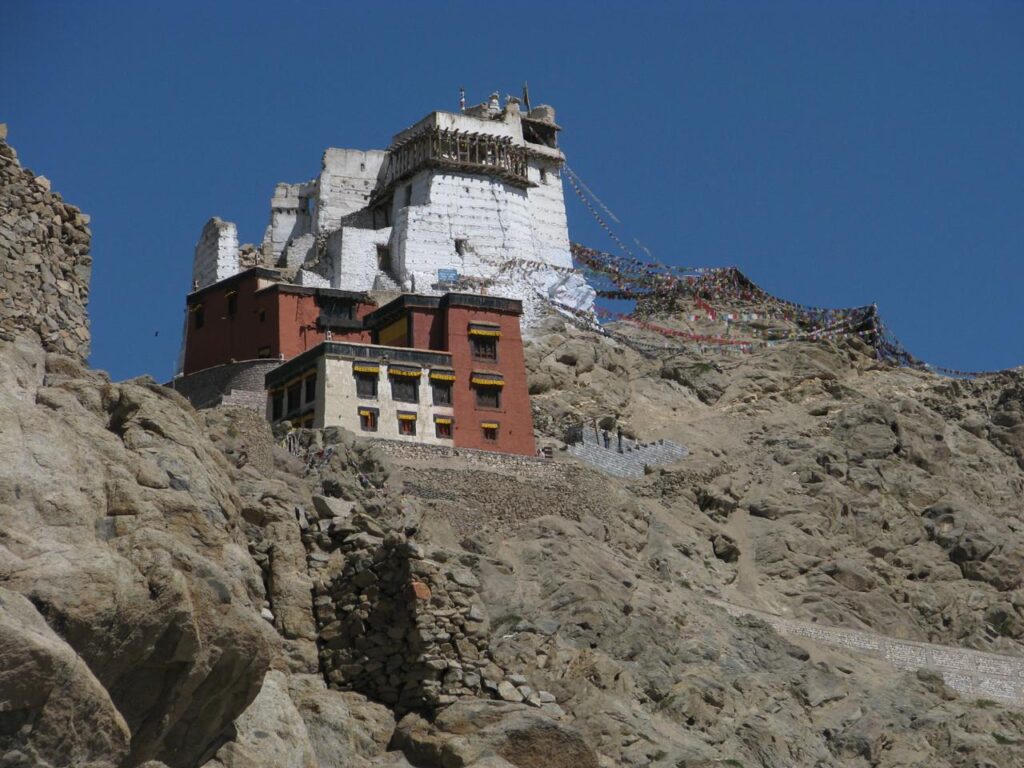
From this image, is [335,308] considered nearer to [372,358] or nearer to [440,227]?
[372,358]

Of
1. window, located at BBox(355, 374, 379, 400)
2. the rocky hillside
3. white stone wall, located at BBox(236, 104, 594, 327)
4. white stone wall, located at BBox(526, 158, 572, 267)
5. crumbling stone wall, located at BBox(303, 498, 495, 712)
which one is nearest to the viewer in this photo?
the rocky hillside

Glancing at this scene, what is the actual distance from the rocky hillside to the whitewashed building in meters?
6.02

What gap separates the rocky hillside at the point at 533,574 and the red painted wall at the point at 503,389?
1626mm

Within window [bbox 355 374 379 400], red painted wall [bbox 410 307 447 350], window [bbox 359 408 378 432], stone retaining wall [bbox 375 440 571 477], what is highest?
red painted wall [bbox 410 307 447 350]

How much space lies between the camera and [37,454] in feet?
69.8

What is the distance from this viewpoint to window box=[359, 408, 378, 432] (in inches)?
2200

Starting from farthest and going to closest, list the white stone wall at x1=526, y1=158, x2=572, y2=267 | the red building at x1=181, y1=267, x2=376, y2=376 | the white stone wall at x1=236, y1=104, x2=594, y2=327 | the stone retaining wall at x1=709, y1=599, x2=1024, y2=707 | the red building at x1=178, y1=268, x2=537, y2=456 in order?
the white stone wall at x1=526, y1=158, x2=572, y2=267
the white stone wall at x1=236, y1=104, x2=594, y2=327
the red building at x1=181, y1=267, x2=376, y2=376
the red building at x1=178, y1=268, x2=537, y2=456
the stone retaining wall at x1=709, y1=599, x2=1024, y2=707

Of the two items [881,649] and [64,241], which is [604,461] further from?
[64,241]

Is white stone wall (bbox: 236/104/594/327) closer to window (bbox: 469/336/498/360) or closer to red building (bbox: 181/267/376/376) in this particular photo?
red building (bbox: 181/267/376/376)

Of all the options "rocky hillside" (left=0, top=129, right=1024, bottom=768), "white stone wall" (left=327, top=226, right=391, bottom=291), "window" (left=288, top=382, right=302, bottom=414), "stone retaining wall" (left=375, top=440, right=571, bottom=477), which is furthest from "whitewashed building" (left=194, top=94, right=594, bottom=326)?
"stone retaining wall" (left=375, top=440, right=571, bottom=477)

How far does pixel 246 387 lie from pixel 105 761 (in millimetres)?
42905

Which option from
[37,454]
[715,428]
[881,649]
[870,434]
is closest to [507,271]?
[715,428]

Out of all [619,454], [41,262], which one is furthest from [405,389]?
[41,262]

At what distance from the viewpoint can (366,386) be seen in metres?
57.0
